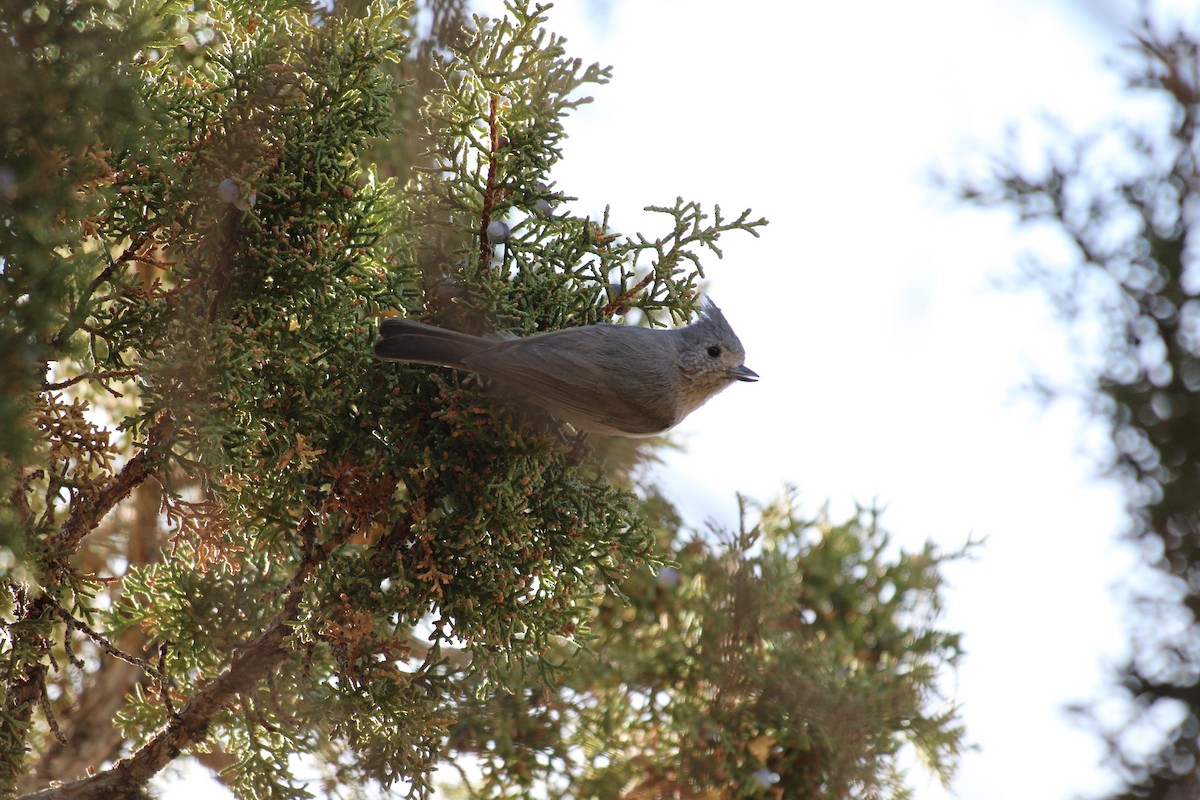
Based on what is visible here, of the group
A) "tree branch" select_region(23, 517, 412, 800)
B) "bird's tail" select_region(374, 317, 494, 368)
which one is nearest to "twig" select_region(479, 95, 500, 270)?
"bird's tail" select_region(374, 317, 494, 368)

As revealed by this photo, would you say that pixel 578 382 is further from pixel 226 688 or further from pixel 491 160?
pixel 226 688

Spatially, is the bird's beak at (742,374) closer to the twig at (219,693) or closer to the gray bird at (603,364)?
the gray bird at (603,364)

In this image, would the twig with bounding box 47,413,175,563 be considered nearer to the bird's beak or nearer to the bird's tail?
the bird's tail

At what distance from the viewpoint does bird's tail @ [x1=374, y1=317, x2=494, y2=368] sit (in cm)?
212

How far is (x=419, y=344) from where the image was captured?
2148mm

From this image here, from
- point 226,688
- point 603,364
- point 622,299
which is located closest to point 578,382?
point 603,364

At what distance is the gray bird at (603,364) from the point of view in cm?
217

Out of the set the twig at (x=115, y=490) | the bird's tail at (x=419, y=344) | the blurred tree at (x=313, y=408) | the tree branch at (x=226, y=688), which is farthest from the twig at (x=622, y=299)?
the twig at (x=115, y=490)

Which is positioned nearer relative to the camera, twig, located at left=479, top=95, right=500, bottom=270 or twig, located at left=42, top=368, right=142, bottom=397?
twig, located at left=42, top=368, right=142, bottom=397

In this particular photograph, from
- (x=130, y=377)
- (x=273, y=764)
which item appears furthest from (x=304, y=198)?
(x=273, y=764)

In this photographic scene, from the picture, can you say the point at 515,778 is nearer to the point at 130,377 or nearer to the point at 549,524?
the point at 549,524

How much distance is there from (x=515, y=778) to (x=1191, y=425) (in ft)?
6.95

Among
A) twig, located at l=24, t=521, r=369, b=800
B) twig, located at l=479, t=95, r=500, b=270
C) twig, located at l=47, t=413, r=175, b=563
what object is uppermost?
twig, located at l=479, t=95, r=500, b=270

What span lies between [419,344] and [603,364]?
20.4 inches
